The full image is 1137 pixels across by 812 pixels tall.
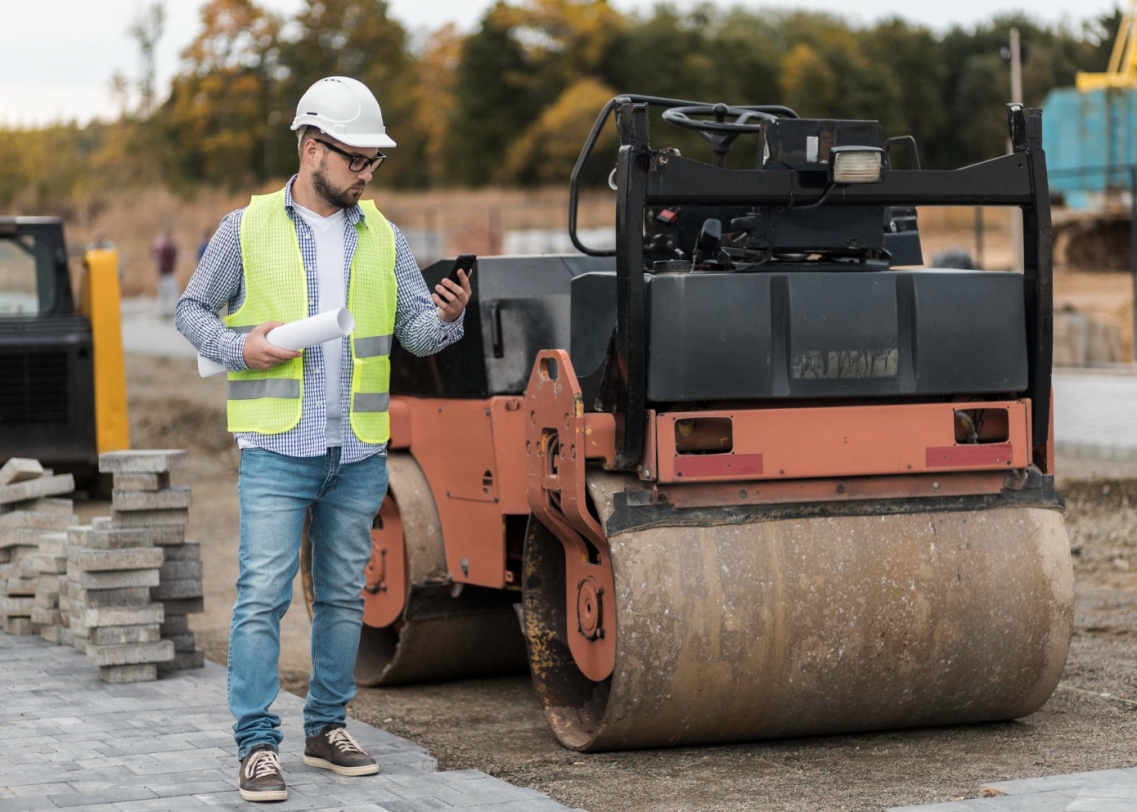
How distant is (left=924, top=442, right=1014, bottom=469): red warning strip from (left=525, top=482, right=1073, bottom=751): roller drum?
0.55 ft

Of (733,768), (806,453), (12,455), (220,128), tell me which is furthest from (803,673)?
(220,128)

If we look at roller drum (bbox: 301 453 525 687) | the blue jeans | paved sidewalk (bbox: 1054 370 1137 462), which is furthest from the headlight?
paved sidewalk (bbox: 1054 370 1137 462)

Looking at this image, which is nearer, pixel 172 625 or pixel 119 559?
pixel 119 559

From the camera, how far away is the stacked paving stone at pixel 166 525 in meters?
6.36

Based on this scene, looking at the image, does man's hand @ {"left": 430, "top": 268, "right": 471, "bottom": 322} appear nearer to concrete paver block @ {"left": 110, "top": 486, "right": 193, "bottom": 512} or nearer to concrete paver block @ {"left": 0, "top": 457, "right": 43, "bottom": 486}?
concrete paver block @ {"left": 110, "top": 486, "right": 193, "bottom": 512}

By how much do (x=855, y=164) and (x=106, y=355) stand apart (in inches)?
322

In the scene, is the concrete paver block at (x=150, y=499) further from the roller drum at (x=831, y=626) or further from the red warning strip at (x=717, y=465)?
the red warning strip at (x=717, y=465)

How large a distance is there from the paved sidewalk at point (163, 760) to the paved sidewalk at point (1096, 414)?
851 centimetres

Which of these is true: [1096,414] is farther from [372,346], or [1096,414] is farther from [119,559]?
[372,346]

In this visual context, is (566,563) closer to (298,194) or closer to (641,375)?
(641,375)

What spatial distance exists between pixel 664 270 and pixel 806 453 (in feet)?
2.68

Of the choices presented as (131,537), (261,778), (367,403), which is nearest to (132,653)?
(131,537)

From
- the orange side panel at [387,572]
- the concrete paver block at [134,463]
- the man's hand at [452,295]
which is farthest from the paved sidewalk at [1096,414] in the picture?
the man's hand at [452,295]

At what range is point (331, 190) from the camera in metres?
4.71
